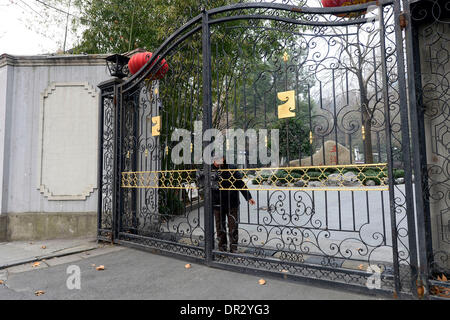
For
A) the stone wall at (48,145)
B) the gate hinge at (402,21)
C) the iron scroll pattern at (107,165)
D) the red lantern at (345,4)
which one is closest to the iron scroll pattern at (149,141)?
the iron scroll pattern at (107,165)

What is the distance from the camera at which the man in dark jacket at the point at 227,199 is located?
3.69m

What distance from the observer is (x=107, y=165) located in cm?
528

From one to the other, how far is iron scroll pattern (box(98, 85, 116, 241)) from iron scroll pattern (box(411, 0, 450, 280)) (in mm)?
4551

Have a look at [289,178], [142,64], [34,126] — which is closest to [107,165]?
[34,126]

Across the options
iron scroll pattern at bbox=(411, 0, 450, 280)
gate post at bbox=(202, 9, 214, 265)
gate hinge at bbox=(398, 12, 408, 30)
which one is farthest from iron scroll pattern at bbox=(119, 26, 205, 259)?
iron scroll pattern at bbox=(411, 0, 450, 280)

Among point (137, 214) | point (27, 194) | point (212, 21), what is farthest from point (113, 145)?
point (212, 21)

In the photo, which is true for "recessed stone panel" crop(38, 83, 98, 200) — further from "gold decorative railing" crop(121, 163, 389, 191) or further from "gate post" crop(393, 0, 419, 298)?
"gate post" crop(393, 0, 419, 298)

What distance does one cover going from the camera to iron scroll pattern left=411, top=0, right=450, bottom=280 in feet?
9.29

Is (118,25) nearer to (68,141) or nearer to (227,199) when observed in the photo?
(68,141)

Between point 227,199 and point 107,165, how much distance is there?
2.57m

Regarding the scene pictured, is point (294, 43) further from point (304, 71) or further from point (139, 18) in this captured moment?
point (139, 18)

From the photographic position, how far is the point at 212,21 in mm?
3801

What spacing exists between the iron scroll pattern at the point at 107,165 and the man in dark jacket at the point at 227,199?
2209mm
